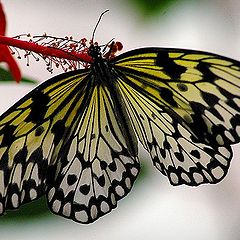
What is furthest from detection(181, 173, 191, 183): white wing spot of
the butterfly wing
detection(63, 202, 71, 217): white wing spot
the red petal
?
the red petal

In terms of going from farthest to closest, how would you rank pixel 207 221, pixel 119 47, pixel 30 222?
pixel 207 221
pixel 30 222
pixel 119 47

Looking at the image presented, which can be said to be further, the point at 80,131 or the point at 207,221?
the point at 207,221

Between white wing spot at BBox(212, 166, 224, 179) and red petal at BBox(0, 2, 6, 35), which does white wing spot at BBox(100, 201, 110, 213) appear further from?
red petal at BBox(0, 2, 6, 35)

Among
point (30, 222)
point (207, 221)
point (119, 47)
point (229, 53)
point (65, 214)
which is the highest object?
point (119, 47)

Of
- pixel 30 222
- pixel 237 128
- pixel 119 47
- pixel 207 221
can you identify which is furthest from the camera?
pixel 207 221

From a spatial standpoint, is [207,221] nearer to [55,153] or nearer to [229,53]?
[229,53]

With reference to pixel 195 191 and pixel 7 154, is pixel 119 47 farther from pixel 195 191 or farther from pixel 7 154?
pixel 195 191

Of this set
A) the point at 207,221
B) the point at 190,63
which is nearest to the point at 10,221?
the point at 190,63

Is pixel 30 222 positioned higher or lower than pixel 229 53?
higher
